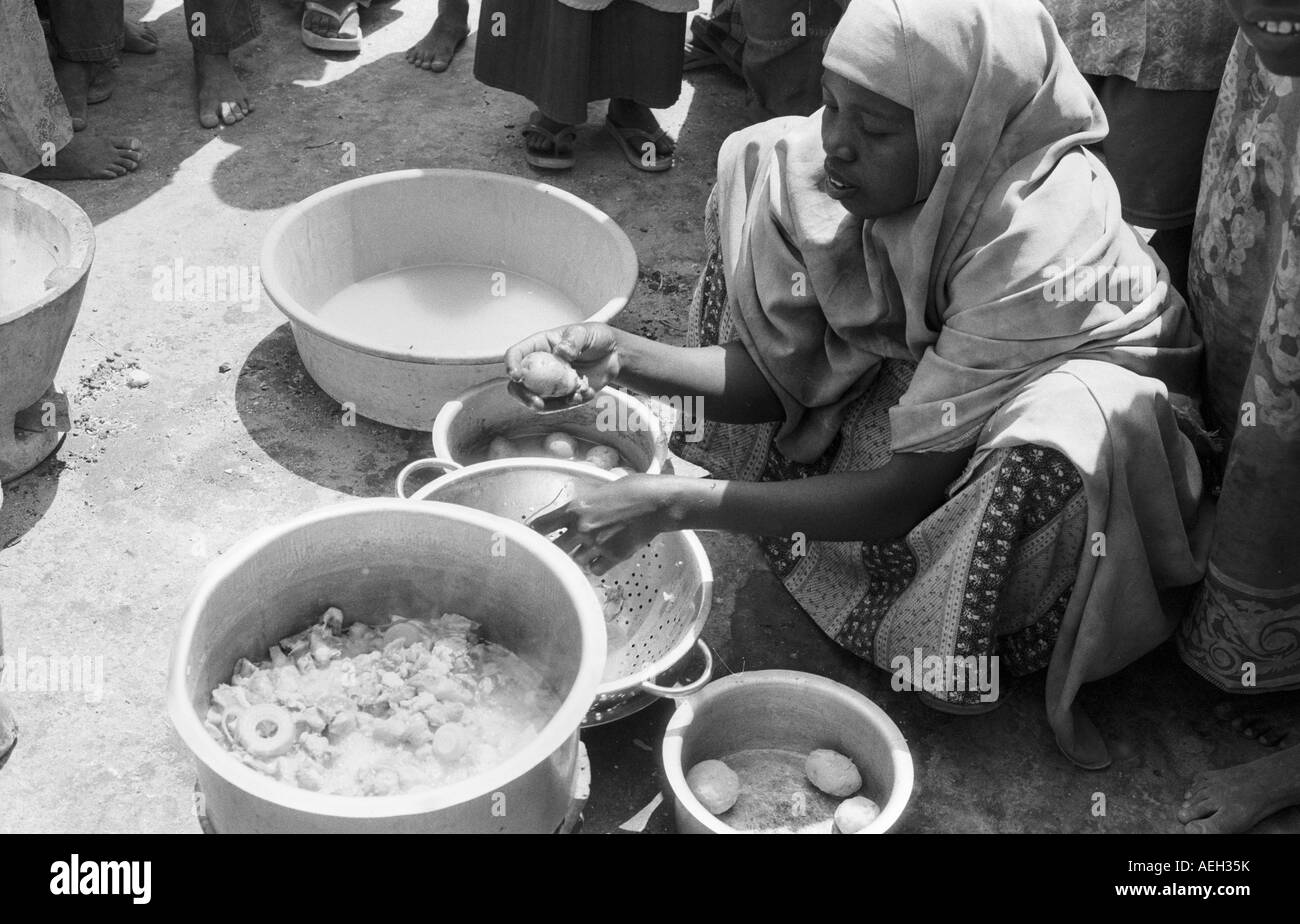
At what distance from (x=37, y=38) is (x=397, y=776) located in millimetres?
2587

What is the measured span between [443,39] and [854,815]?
334cm

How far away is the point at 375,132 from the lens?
441cm

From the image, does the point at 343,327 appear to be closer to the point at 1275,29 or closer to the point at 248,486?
the point at 248,486

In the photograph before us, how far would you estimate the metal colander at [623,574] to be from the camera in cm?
255

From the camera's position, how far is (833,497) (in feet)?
8.19

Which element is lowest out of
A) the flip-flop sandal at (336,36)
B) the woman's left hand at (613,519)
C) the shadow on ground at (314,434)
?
the shadow on ground at (314,434)

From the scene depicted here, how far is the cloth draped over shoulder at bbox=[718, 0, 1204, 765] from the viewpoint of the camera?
7.53 feet

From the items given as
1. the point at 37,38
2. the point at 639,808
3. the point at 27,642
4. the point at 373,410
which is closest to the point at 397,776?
the point at 639,808

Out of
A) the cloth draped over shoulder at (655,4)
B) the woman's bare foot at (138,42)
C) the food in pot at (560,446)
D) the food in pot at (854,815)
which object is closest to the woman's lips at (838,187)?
the food in pot at (560,446)

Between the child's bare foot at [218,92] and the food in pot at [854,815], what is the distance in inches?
118

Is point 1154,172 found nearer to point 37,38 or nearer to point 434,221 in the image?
point 434,221

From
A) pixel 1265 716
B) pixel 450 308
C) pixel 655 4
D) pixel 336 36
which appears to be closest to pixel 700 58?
pixel 655 4

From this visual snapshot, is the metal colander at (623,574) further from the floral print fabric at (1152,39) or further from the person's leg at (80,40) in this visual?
the person's leg at (80,40)

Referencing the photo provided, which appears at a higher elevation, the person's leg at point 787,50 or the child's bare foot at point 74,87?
the person's leg at point 787,50
